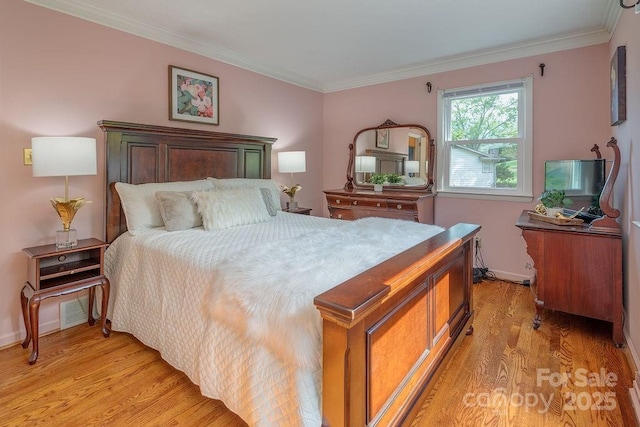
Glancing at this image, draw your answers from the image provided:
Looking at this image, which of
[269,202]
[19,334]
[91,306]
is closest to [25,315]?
[19,334]

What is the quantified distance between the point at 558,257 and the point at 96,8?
3.91 metres

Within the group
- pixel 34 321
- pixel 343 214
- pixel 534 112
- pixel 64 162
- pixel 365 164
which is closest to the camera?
pixel 34 321

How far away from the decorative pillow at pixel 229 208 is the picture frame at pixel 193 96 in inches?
38.9

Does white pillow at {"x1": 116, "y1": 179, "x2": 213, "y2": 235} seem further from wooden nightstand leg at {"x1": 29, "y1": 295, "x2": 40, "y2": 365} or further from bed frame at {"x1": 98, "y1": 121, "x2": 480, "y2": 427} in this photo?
wooden nightstand leg at {"x1": 29, "y1": 295, "x2": 40, "y2": 365}

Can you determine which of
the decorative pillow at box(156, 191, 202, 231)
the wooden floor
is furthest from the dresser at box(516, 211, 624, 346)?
the decorative pillow at box(156, 191, 202, 231)

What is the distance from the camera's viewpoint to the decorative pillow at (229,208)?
8.22 feet

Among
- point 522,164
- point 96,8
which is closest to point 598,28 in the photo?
point 522,164

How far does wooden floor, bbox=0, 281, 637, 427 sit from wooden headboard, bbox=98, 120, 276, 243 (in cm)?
94

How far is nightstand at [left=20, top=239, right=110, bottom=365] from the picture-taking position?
206cm

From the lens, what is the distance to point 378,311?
120 cm

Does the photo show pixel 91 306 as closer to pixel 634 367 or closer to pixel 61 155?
pixel 61 155

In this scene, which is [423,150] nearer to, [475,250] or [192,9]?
[475,250]

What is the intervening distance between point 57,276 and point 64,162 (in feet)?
2.48

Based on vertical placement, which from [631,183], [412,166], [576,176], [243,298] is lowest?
[243,298]
